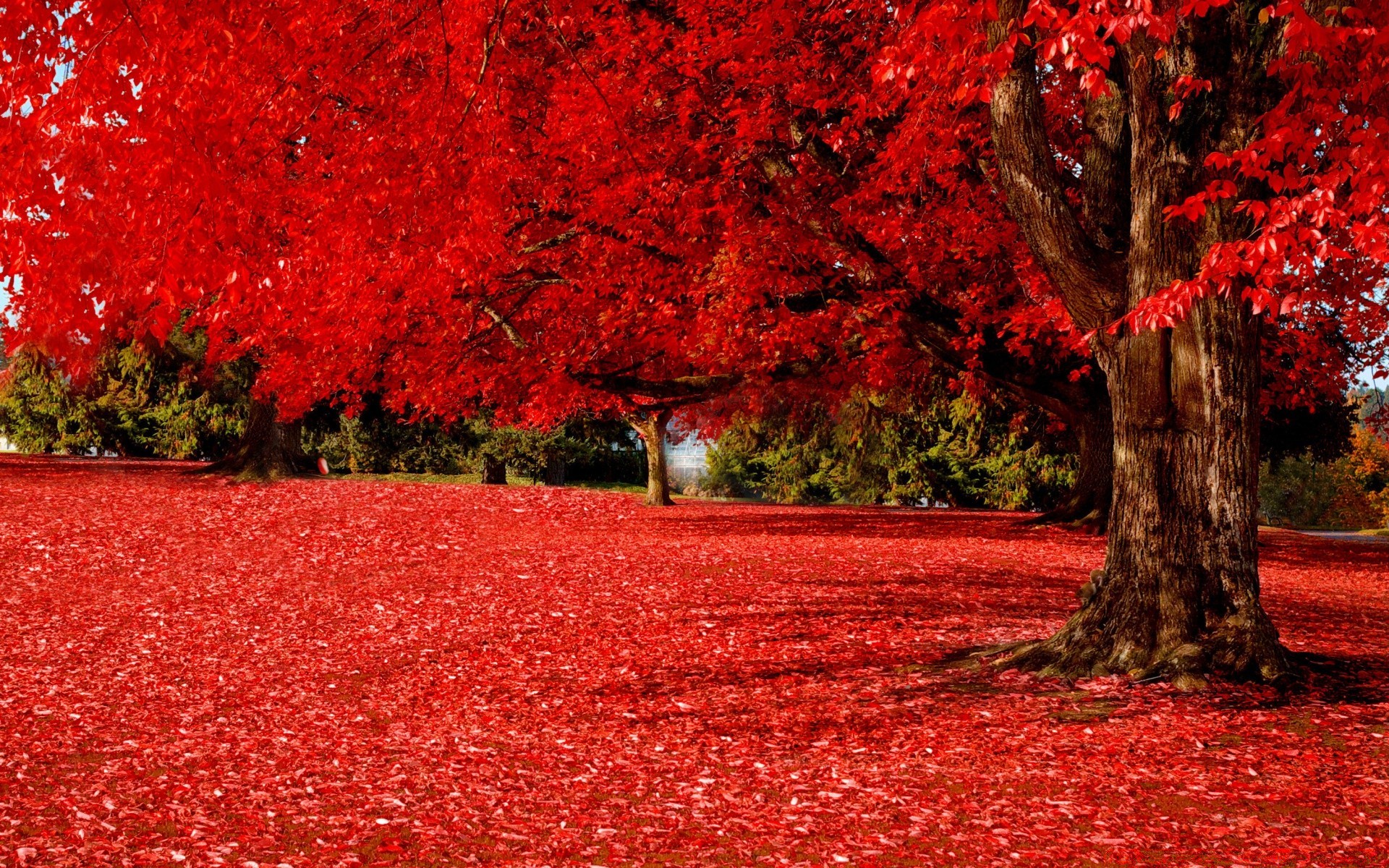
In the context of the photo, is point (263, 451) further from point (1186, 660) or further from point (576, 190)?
point (1186, 660)

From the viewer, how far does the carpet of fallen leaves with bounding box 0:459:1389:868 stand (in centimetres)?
532

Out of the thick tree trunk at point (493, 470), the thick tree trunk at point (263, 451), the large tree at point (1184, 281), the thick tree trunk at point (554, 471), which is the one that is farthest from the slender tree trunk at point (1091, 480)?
the thick tree trunk at point (263, 451)

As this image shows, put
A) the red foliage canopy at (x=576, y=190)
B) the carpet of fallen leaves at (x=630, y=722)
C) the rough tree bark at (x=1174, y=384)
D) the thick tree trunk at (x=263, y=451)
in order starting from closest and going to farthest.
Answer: the carpet of fallen leaves at (x=630, y=722) → the rough tree bark at (x=1174, y=384) → the red foliage canopy at (x=576, y=190) → the thick tree trunk at (x=263, y=451)

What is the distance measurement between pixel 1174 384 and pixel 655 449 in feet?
47.1

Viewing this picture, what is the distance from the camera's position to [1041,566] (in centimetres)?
1434

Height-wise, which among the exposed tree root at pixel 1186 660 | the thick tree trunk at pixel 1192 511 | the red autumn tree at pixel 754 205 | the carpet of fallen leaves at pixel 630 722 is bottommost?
the carpet of fallen leaves at pixel 630 722

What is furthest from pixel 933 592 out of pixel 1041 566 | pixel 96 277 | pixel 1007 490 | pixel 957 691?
pixel 1007 490

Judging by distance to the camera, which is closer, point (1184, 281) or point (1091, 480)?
point (1184, 281)

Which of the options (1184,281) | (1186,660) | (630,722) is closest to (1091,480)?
(1186,660)

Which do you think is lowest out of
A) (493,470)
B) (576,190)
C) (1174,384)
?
(493,470)

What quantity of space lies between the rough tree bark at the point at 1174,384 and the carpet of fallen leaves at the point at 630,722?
1.68 ft

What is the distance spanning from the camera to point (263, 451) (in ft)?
75.6

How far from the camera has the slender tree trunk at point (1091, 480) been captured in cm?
1817

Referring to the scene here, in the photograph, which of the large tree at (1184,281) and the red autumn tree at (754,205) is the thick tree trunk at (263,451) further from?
the large tree at (1184,281)
